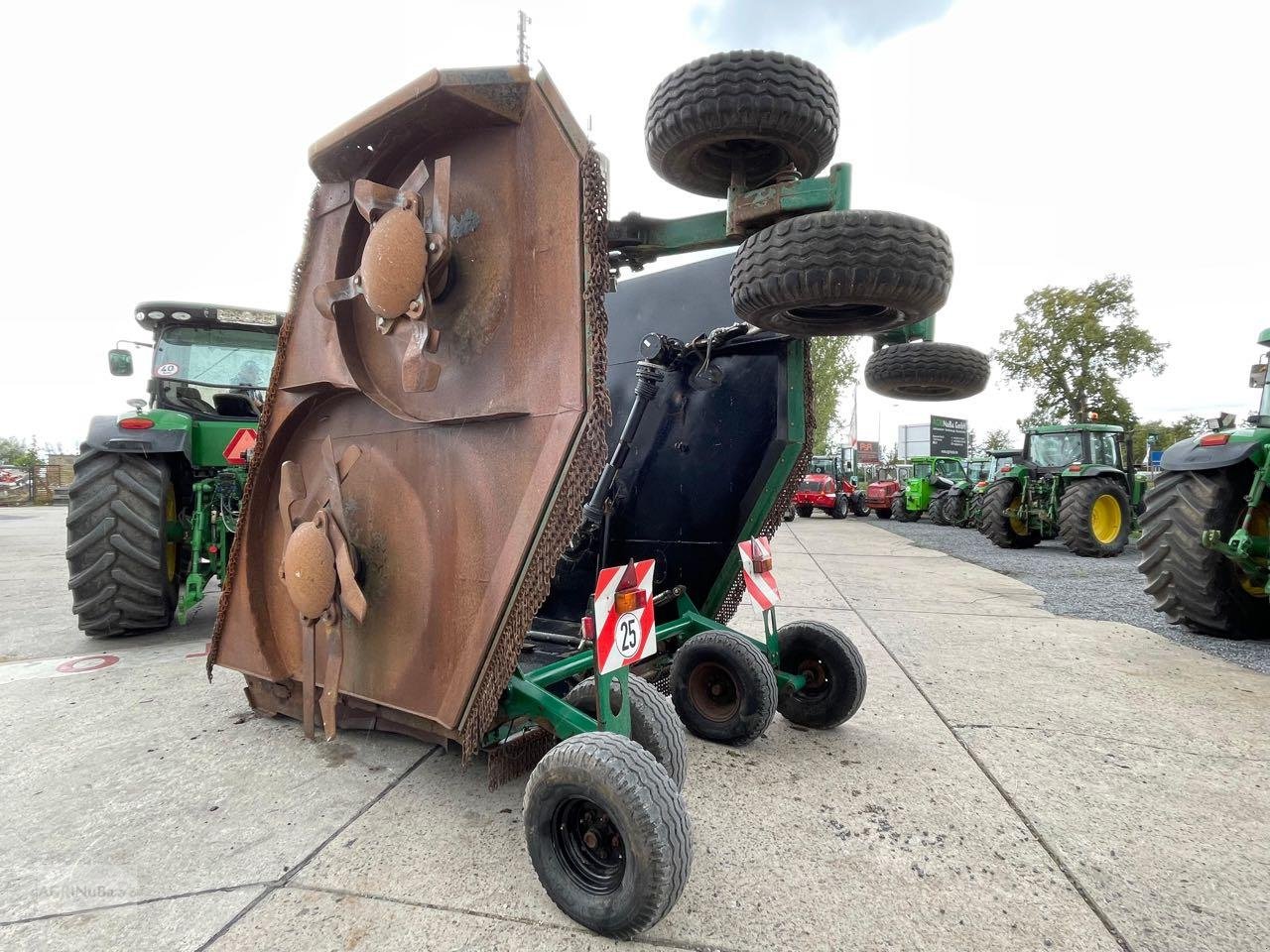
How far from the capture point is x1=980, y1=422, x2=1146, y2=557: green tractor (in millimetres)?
10719

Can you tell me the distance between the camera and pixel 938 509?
60.3ft

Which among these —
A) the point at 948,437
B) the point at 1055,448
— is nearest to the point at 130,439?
the point at 1055,448

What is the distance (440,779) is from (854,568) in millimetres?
7476

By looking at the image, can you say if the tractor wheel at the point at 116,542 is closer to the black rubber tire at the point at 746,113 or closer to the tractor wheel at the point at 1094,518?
the black rubber tire at the point at 746,113

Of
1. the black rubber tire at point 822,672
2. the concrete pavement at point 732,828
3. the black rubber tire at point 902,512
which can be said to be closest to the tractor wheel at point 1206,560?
the concrete pavement at point 732,828

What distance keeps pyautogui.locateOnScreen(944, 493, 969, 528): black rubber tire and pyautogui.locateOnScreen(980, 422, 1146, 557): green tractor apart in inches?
186

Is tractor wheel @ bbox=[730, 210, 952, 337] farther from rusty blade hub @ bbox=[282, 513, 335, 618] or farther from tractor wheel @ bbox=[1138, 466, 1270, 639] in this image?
tractor wheel @ bbox=[1138, 466, 1270, 639]

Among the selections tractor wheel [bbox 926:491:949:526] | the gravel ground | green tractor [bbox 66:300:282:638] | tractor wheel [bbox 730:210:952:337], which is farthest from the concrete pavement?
tractor wheel [bbox 926:491:949:526]

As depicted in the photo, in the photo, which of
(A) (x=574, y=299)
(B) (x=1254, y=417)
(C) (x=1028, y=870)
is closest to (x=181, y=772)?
(A) (x=574, y=299)

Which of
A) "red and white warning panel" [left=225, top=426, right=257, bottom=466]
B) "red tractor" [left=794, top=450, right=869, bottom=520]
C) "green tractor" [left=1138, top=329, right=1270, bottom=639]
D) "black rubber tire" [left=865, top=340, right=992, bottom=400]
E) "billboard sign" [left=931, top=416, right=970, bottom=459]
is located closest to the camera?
"black rubber tire" [left=865, top=340, right=992, bottom=400]

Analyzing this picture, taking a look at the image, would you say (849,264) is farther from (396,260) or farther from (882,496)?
(882,496)

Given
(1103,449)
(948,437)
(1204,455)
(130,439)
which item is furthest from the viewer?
(948,437)

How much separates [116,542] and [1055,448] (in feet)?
45.9

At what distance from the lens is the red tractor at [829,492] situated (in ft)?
70.0
